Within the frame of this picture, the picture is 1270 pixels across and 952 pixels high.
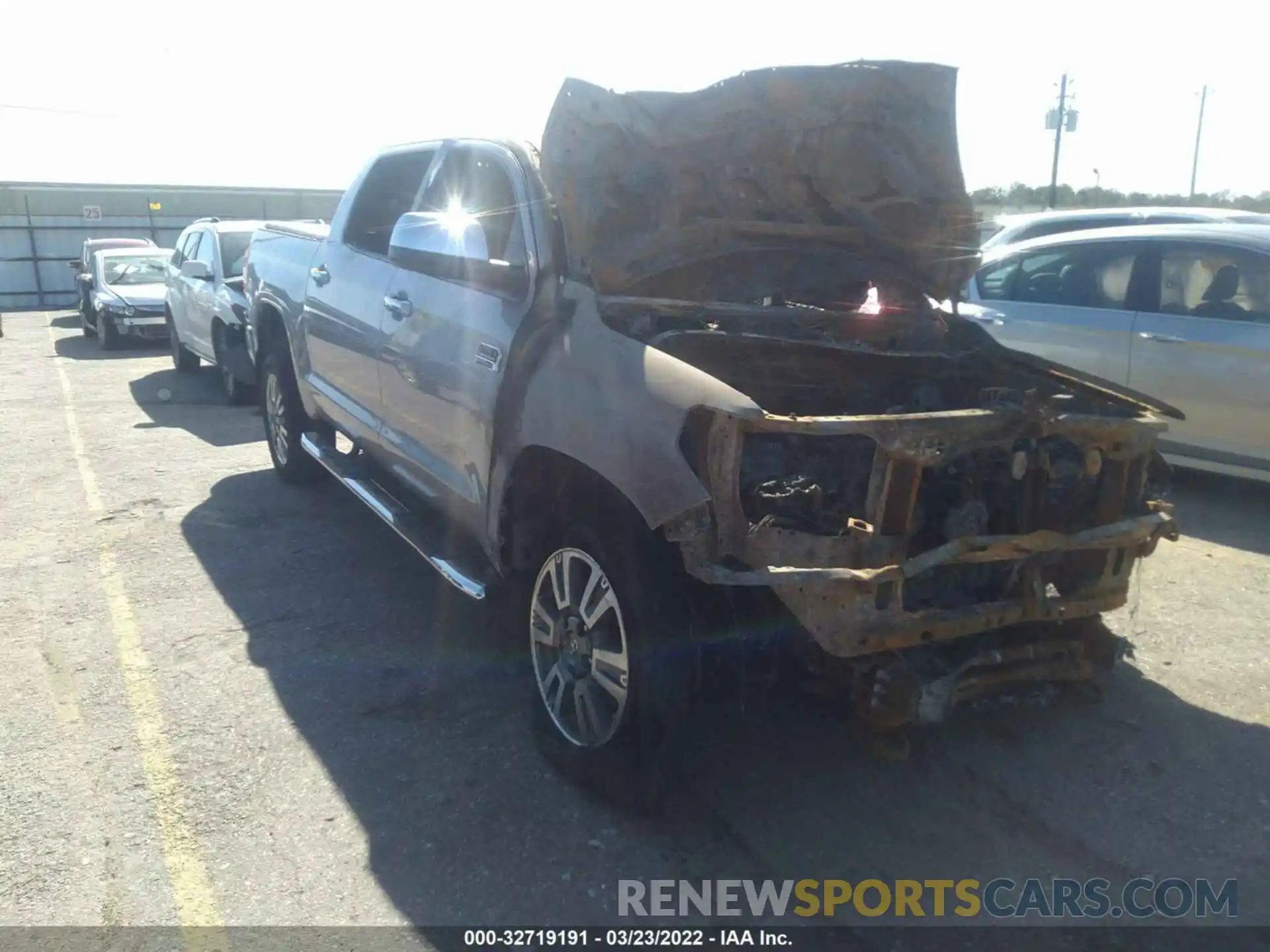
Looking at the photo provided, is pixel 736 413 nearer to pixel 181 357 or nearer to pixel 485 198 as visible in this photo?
pixel 485 198

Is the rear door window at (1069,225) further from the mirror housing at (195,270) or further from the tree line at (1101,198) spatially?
the tree line at (1101,198)

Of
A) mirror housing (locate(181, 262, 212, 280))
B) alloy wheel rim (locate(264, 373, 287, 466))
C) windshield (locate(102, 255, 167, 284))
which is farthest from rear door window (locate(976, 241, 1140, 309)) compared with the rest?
windshield (locate(102, 255, 167, 284))

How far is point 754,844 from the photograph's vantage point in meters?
3.28

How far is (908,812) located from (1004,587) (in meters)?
0.79

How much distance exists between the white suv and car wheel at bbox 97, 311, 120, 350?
3356 mm

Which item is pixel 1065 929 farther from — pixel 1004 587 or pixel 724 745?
pixel 724 745

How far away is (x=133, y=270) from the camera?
1784cm

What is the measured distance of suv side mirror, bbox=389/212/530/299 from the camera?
3945 mm

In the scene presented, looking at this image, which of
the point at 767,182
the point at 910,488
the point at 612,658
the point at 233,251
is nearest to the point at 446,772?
the point at 612,658

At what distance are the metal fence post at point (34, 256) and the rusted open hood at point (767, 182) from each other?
31102 millimetres

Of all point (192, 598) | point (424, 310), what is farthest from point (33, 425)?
point (424, 310)

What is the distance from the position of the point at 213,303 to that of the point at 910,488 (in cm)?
1009

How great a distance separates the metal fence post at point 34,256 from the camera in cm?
2992

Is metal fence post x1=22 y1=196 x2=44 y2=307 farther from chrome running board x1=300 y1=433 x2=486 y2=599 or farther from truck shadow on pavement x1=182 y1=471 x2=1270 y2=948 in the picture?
truck shadow on pavement x1=182 y1=471 x2=1270 y2=948
